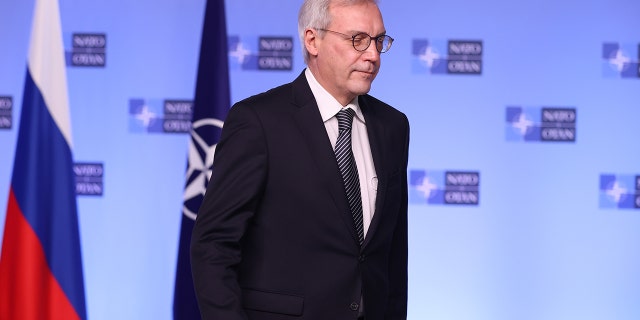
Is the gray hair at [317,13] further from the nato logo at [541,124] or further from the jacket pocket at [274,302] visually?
the nato logo at [541,124]

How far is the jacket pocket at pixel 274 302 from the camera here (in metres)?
1.96

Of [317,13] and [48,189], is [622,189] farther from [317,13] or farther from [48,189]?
[317,13]

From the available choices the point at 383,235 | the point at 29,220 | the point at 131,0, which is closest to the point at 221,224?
the point at 383,235

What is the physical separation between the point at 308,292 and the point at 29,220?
7.24 ft

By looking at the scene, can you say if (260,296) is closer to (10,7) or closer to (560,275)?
(560,275)

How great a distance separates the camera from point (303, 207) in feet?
6.44

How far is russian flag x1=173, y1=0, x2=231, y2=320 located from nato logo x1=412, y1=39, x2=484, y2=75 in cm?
110

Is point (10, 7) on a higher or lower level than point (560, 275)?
higher

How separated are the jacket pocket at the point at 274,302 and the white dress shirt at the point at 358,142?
23 centimetres

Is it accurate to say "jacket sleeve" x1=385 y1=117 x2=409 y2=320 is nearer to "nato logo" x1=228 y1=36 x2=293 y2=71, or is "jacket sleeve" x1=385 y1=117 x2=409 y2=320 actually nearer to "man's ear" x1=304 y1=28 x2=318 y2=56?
"man's ear" x1=304 y1=28 x2=318 y2=56

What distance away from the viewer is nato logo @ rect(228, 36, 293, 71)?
4.57 m

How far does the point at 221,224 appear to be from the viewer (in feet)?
6.32

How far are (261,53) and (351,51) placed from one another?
261cm

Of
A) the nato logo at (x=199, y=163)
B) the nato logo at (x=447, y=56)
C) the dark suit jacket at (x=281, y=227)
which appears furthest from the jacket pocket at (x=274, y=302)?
the nato logo at (x=447, y=56)
